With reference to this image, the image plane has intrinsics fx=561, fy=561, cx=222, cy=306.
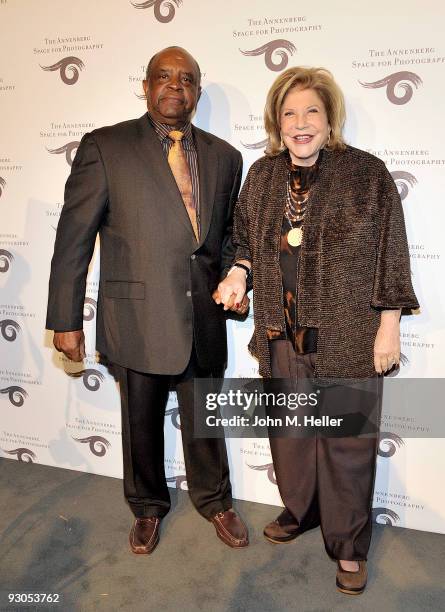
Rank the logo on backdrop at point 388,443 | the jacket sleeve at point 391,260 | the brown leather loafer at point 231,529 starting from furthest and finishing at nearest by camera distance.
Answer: the logo on backdrop at point 388,443 → the brown leather loafer at point 231,529 → the jacket sleeve at point 391,260

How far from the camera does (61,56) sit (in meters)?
2.48

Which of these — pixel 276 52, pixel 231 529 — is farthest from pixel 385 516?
pixel 276 52

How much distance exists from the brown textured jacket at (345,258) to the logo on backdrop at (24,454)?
1734 millimetres

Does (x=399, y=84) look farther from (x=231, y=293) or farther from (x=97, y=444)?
(x=97, y=444)

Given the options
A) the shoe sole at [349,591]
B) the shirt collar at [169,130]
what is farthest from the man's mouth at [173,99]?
the shoe sole at [349,591]

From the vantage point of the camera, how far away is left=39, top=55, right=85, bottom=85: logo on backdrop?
246cm

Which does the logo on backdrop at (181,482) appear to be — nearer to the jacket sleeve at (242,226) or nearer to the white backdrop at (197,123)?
the white backdrop at (197,123)

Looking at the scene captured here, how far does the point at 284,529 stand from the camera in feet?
7.69

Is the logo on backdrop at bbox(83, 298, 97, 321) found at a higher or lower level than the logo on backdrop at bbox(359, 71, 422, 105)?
lower

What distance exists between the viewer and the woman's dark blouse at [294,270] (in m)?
1.93

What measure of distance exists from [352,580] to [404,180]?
4.93 feet

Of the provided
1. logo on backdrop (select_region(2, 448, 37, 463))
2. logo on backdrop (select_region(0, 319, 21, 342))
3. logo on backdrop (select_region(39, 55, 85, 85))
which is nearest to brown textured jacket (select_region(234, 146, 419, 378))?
logo on backdrop (select_region(39, 55, 85, 85))

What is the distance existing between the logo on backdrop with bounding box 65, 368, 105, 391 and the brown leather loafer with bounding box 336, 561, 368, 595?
140cm

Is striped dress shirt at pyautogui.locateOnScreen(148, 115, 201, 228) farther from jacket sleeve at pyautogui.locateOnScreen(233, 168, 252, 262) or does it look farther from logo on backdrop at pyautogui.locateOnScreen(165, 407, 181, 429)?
logo on backdrop at pyautogui.locateOnScreen(165, 407, 181, 429)
